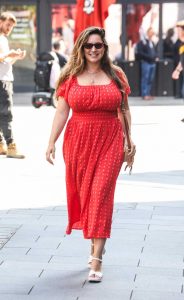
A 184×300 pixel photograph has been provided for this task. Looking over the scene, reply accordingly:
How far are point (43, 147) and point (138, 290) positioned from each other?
891 cm

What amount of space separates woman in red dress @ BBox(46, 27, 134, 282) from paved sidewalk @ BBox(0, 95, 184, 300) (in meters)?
0.35

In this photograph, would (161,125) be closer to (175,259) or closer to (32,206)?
(32,206)

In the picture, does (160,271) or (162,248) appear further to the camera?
(162,248)

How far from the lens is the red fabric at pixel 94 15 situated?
17.6 m

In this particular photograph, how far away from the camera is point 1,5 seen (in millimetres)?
28500

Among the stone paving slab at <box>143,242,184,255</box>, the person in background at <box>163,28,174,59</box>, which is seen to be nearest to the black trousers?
the stone paving slab at <box>143,242,184,255</box>

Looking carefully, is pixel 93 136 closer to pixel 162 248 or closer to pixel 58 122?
pixel 58 122

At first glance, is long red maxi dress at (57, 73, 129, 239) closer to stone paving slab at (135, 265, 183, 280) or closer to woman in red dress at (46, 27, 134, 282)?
woman in red dress at (46, 27, 134, 282)

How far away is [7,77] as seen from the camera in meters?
13.4

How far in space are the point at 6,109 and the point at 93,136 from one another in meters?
6.76

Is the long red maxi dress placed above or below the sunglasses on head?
below

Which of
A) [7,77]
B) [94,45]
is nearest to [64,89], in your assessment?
[94,45]

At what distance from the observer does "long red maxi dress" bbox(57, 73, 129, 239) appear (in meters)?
6.91

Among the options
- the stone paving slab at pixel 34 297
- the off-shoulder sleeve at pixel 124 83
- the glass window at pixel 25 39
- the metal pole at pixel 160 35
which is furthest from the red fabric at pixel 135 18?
the stone paving slab at pixel 34 297
